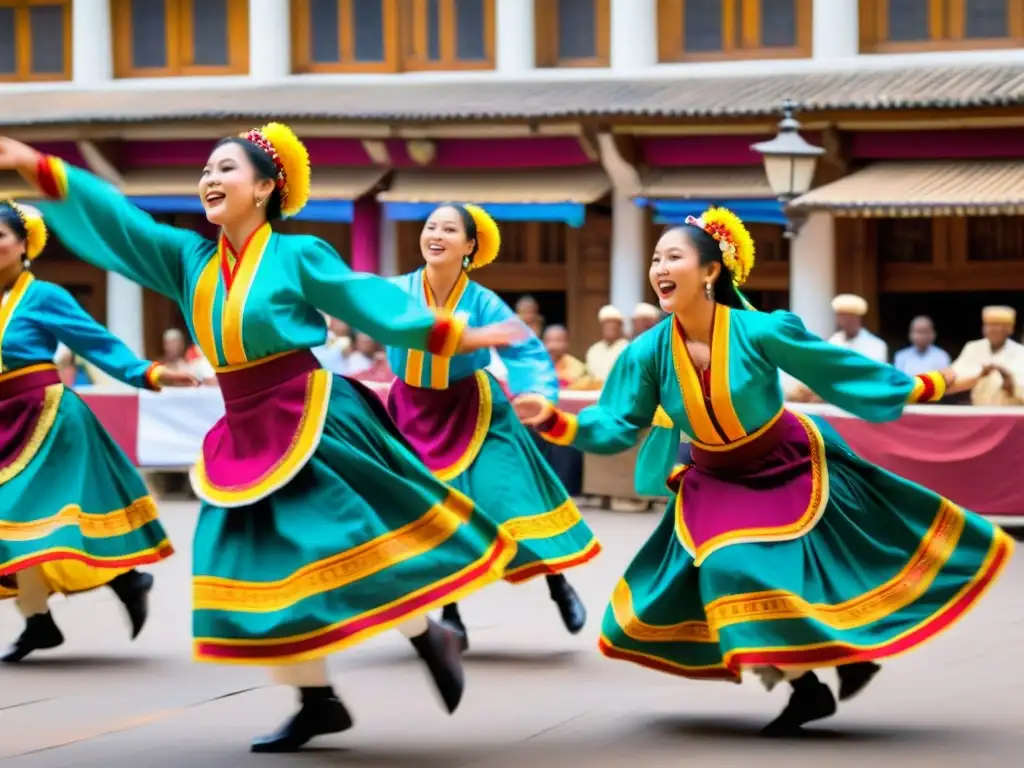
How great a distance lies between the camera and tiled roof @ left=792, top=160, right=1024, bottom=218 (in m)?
15.0

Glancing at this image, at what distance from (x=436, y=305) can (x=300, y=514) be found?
2.53 meters

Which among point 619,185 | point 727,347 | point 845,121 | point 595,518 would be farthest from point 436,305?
point 619,185

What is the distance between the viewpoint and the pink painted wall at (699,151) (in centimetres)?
1730

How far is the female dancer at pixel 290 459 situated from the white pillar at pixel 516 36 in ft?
42.1

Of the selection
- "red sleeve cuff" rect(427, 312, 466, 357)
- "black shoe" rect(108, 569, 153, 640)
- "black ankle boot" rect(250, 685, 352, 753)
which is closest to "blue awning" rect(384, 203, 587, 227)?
"black shoe" rect(108, 569, 153, 640)

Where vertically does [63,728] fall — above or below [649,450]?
below

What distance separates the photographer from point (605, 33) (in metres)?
18.7

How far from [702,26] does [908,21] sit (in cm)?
177

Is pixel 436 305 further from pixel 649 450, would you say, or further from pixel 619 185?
pixel 619 185

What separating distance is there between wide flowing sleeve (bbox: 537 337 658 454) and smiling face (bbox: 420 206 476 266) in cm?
175

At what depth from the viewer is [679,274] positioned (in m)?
6.18

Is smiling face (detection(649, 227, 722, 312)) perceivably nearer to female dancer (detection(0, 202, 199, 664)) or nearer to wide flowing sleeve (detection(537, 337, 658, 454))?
wide flowing sleeve (detection(537, 337, 658, 454))

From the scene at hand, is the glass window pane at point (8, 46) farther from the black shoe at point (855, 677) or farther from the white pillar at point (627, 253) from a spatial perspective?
the black shoe at point (855, 677)

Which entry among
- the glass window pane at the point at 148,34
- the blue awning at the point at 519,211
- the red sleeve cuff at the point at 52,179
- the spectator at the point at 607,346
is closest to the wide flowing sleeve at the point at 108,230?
the red sleeve cuff at the point at 52,179
